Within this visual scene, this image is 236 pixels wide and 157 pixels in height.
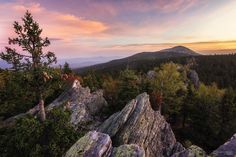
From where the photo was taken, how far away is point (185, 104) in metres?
65.9

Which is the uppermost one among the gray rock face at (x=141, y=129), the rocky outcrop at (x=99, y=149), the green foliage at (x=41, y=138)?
the rocky outcrop at (x=99, y=149)

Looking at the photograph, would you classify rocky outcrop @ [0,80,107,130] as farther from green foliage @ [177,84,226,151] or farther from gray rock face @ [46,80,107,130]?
green foliage @ [177,84,226,151]

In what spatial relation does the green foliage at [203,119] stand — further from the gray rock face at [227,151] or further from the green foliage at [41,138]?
the gray rock face at [227,151]

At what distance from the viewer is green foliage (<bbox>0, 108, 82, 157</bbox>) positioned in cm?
2534

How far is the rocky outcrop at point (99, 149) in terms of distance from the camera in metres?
18.0

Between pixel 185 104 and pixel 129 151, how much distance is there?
165ft

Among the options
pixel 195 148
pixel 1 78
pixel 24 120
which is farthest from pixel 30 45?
pixel 1 78

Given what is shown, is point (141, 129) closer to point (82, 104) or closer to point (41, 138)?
point (82, 104)

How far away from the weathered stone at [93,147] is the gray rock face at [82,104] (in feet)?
66.9

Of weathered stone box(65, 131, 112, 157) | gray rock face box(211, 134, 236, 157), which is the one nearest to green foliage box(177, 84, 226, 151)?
gray rock face box(211, 134, 236, 157)

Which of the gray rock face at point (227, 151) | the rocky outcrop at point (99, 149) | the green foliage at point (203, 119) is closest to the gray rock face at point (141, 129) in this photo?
the rocky outcrop at point (99, 149)

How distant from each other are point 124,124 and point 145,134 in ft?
12.3

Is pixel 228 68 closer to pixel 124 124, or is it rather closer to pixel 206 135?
pixel 206 135

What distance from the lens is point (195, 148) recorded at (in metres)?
20.7
